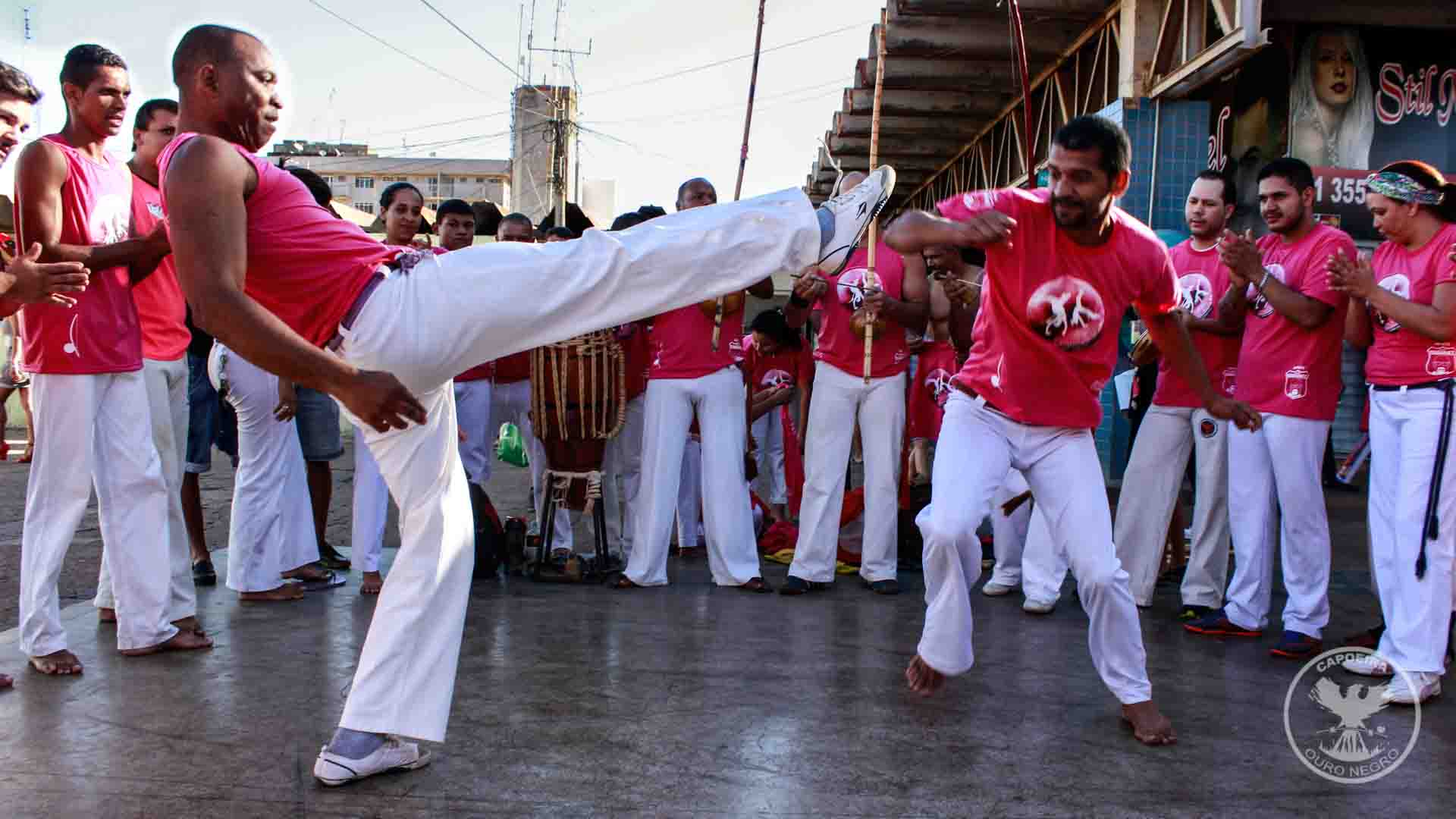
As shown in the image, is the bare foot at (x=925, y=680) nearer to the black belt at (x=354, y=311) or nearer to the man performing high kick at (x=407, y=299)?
the man performing high kick at (x=407, y=299)

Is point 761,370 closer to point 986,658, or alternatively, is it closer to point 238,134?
point 986,658

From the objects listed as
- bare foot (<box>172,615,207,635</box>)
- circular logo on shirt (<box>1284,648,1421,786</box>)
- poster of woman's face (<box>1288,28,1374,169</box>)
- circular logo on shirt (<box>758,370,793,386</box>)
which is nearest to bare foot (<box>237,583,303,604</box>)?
bare foot (<box>172,615,207,635</box>)

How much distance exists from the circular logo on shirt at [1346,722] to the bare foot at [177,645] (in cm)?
415

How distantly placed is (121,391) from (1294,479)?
5.05m

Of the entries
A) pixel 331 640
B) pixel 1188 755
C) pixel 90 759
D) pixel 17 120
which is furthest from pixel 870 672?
pixel 17 120

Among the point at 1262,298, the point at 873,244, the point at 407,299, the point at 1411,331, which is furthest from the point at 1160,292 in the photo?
the point at 407,299

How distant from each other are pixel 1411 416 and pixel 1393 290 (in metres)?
0.55

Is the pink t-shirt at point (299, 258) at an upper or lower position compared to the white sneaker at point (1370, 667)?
upper

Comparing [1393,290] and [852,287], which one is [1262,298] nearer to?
[1393,290]

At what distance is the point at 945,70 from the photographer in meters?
13.3

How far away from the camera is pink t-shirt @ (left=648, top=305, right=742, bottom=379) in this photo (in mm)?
6434

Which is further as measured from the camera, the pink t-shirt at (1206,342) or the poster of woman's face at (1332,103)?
the poster of woman's face at (1332,103)

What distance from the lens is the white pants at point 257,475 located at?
5711mm

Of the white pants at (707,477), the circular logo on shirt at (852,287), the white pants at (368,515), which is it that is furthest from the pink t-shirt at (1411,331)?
the white pants at (368,515)
